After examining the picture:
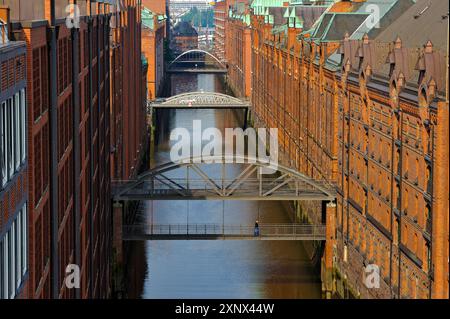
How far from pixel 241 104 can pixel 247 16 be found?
→ 75.8 feet

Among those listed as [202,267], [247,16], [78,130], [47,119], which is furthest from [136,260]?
[247,16]

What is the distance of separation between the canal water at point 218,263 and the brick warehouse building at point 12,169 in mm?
25379

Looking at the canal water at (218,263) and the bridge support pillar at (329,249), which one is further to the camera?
the bridge support pillar at (329,249)

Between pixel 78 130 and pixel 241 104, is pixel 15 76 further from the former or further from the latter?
pixel 241 104

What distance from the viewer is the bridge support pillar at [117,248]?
49.3 m

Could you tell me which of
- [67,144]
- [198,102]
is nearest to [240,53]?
[198,102]

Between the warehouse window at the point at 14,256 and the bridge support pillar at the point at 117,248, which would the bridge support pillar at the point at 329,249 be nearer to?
→ the bridge support pillar at the point at 117,248

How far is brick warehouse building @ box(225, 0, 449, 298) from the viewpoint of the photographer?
115ft

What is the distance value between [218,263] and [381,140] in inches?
523

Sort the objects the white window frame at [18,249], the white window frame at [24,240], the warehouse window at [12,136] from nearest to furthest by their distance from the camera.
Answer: the warehouse window at [12,136]
the white window frame at [18,249]
the white window frame at [24,240]

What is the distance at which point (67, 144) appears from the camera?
30.8 meters

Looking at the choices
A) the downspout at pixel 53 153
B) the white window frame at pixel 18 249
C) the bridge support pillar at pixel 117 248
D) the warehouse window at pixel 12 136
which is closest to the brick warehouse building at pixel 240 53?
the bridge support pillar at pixel 117 248

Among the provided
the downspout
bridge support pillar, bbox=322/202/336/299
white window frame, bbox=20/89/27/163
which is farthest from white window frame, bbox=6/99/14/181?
bridge support pillar, bbox=322/202/336/299

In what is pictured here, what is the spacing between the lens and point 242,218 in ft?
218
